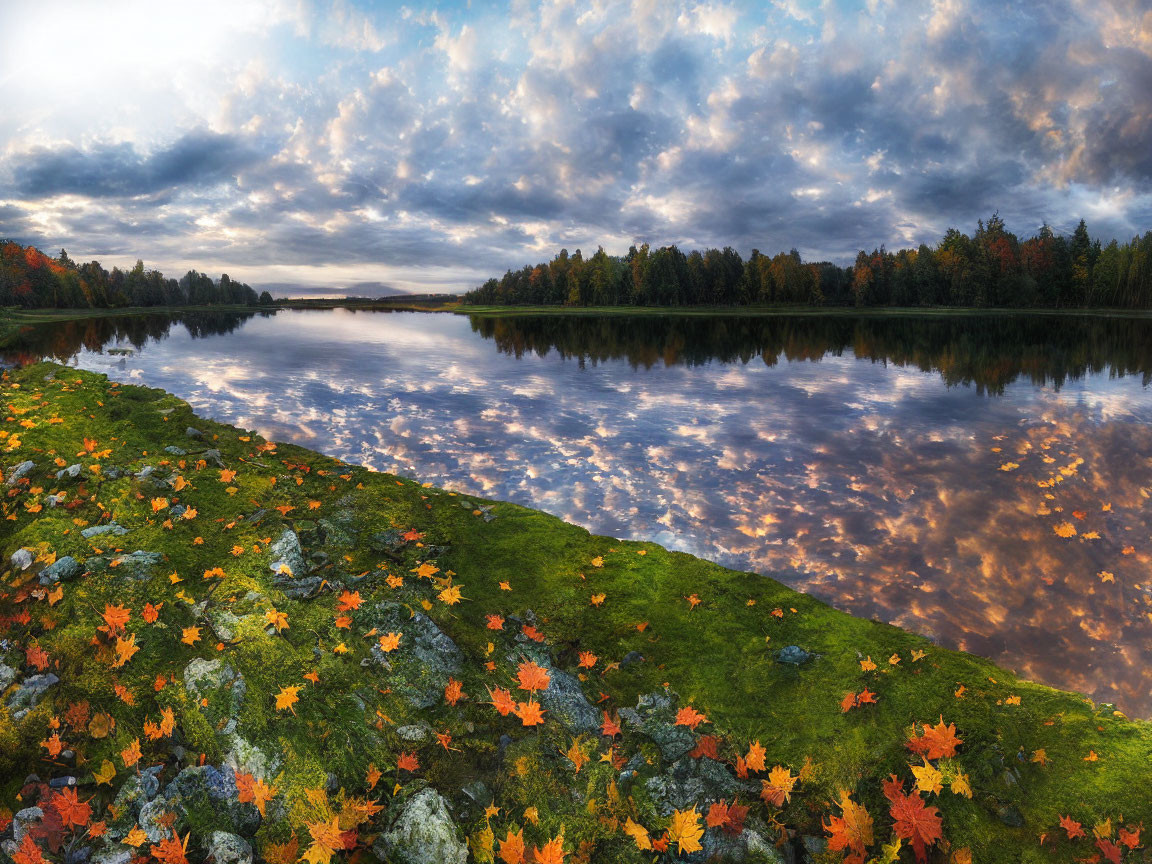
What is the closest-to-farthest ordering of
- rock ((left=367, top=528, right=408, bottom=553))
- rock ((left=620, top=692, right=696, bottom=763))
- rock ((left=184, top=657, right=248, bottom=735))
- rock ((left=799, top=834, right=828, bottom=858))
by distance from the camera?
rock ((left=799, top=834, right=828, bottom=858))
rock ((left=184, top=657, right=248, bottom=735))
rock ((left=620, top=692, right=696, bottom=763))
rock ((left=367, top=528, right=408, bottom=553))

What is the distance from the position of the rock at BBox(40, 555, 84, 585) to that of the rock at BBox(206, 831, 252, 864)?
3702 millimetres

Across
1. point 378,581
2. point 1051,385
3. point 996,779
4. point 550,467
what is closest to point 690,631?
point 996,779

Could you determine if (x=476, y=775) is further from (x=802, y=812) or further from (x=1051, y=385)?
(x=1051, y=385)

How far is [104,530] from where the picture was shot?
21.9 ft

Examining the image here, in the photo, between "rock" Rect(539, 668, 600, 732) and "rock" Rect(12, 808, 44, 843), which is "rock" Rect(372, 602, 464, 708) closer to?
"rock" Rect(539, 668, 600, 732)

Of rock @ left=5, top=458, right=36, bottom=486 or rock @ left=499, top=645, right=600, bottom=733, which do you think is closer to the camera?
rock @ left=499, top=645, right=600, bottom=733

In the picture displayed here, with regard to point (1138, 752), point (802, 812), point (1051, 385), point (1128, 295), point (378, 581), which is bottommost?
point (802, 812)

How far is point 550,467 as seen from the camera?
12336mm

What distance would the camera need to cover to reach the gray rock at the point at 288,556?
6273 mm

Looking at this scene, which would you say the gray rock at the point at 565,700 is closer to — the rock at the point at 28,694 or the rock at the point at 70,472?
the rock at the point at 28,694

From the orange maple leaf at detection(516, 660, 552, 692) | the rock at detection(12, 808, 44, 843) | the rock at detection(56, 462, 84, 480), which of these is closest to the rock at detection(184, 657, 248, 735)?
A: the rock at detection(12, 808, 44, 843)

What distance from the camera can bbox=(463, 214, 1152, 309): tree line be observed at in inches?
3957

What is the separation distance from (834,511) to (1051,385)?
19.5m

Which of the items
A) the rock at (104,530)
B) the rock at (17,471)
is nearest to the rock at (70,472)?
the rock at (17,471)
